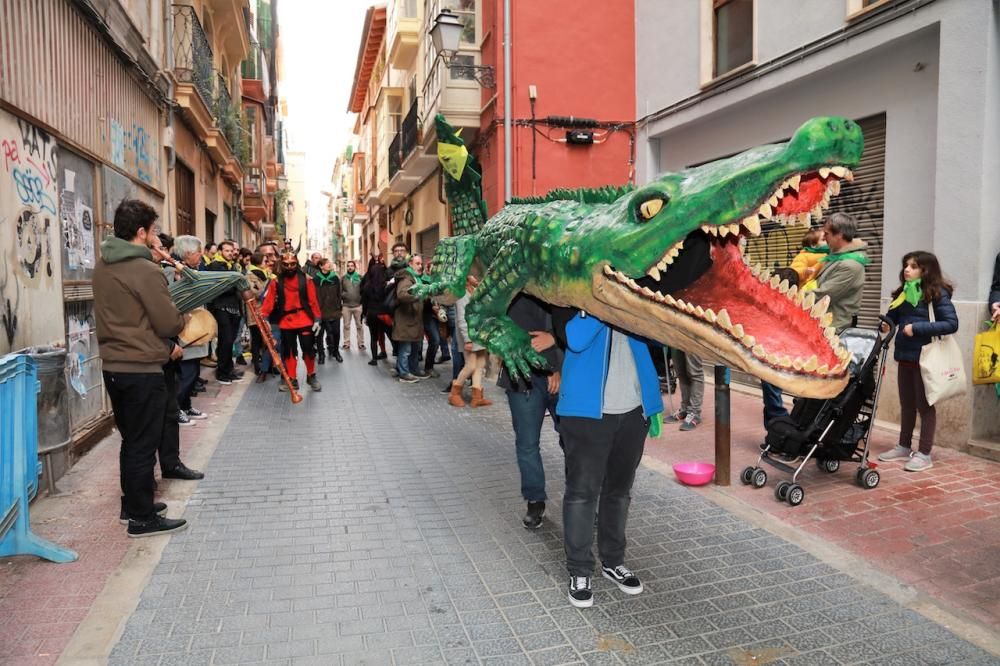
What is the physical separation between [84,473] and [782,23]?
872 centimetres

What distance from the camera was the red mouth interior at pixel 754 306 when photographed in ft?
8.46

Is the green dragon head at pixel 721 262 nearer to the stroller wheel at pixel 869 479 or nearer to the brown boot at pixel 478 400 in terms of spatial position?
the stroller wheel at pixel 869 479

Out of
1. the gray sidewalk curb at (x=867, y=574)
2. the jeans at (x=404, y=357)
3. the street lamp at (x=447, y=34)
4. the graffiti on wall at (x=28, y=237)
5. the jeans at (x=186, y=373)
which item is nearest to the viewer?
the gray sidewalk curb at (x=867, y=574)

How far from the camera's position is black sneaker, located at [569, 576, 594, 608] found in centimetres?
338

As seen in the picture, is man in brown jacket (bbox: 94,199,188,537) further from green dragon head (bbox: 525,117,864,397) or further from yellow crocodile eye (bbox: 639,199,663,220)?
yellow crocodile eye (bbox: 639,199,663,220)

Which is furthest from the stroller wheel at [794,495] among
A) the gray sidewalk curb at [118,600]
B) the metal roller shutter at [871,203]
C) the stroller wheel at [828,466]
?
the gray sidewalk curb at [118,600]

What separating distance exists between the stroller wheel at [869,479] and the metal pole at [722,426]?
0.93 meters

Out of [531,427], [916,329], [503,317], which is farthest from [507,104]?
[503,317]

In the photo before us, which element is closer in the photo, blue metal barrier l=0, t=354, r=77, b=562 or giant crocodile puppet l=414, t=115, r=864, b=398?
giant crocodile puppet l=414, t=115, r=864, b=398

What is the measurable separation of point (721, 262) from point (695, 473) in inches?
106

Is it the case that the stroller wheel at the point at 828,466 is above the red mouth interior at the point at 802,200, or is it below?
below

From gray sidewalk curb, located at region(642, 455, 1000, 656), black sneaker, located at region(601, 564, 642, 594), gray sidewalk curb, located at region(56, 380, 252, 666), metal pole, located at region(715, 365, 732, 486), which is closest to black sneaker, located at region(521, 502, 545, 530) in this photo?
black sneaker, located at region(601, 564, 642, 594)

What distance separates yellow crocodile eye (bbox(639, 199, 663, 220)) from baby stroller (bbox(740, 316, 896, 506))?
2.87 m

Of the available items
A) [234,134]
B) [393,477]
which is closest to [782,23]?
[393,477]
